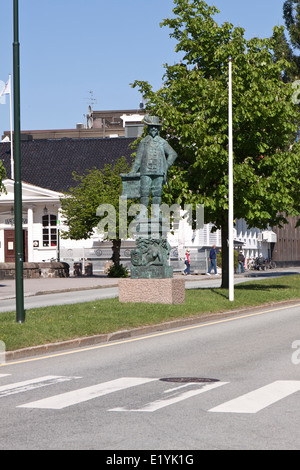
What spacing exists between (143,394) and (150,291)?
11576mm

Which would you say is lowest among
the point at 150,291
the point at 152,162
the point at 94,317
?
the point at 94,317

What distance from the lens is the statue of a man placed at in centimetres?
2138

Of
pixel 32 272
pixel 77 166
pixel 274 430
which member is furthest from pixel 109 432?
pixel 77 166

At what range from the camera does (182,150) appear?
2833 centimetres

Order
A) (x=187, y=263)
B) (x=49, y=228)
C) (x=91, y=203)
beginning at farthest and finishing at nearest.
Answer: (x=49, y=228) < (x=187, y=263) < (x=91, y=203)

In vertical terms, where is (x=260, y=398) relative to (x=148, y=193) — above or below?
below

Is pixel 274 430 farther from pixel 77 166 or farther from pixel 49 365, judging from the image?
pixel 77 166

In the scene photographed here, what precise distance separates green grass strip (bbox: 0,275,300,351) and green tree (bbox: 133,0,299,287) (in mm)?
3744

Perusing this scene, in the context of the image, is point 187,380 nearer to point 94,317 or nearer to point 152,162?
point 94,317

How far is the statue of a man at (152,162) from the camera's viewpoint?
70.1 ft

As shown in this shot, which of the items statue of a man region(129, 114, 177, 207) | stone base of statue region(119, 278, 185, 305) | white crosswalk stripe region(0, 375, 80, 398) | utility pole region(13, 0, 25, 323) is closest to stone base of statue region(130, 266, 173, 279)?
stone base of statue region(119, 278, 185, 305)

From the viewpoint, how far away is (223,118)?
26.9m

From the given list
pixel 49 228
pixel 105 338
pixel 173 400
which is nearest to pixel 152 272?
pixel 105 338

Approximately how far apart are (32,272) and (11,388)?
114 feet
